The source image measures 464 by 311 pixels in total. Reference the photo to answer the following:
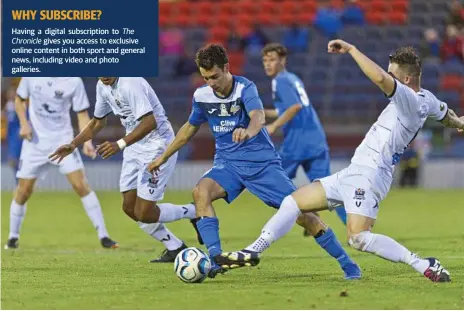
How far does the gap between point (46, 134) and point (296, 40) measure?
49.4 ft

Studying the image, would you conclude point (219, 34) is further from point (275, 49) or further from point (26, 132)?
point (26, 132)

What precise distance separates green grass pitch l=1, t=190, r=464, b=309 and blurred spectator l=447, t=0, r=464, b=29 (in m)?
11.9

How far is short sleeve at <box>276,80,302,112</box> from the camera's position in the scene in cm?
1327

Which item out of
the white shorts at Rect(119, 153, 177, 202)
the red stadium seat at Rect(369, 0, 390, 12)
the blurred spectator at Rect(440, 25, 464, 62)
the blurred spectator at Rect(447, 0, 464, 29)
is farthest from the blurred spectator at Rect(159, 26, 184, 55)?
the white shorts at Rect(119, 153, 177, 202)

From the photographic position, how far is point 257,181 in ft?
30.7

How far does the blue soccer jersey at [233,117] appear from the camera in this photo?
920 cm

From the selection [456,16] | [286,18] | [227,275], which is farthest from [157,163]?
[286,18]

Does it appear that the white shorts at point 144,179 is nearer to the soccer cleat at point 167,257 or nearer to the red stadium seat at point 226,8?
the soccer cleat at point 167,257

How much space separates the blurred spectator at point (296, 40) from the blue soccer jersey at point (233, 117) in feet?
59.9

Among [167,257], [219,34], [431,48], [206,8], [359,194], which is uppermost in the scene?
[206,8]

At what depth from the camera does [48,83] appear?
43.1 ft

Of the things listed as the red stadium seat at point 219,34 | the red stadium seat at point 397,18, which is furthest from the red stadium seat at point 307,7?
the red stadium seat at point 219,34

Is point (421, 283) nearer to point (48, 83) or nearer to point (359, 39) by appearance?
point (48, 83)

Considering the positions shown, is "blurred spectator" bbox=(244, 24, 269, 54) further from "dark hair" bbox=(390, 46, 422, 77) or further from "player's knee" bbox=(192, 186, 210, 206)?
"dark hair" bbox=(390, 46, 422, 77)
